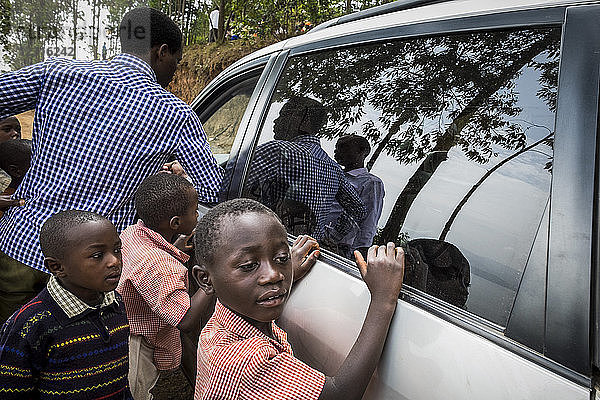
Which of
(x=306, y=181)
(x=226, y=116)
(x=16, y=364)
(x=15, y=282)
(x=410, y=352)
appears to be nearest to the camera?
(x=410, y=352)

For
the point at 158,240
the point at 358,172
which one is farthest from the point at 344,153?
the point at 158,240

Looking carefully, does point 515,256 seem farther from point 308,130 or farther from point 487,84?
point 308,130

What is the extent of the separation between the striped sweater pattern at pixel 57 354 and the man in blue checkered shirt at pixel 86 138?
655 millimetres

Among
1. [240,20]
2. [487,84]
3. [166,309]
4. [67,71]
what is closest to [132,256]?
[166,309]

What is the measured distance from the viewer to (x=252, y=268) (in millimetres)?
1541

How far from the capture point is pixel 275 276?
5.01 ft

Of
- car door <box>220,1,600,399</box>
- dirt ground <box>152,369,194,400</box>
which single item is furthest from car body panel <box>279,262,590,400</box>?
dirt ground <box>152,369,194,400</box>

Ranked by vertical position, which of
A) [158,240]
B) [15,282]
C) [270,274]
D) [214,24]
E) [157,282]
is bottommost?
[15,282]

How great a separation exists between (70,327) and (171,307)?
47cm

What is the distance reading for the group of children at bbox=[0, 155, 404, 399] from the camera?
1.42 m

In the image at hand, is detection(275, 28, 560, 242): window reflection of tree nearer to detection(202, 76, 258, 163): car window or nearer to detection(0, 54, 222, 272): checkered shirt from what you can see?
detection(0, 54, 222, 272): checkered shirt

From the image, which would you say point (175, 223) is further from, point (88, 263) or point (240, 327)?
point (240, 327)

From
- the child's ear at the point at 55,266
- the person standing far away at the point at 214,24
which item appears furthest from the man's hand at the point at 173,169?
the person standing far away at the point at 214,24

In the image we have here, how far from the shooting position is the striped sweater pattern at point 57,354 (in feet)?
5.81
